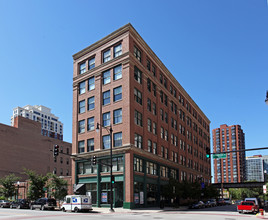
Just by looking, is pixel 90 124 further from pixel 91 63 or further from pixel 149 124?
pixel 91 63

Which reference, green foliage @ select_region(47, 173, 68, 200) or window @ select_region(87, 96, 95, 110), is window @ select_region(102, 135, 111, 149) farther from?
green foliage @ select_region(47, 173, 68, 200)

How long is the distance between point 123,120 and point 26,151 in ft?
181

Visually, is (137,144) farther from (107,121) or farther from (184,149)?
(184,149)

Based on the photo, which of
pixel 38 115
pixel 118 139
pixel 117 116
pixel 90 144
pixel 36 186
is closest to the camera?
pixel 118 139

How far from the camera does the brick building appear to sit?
83188mm

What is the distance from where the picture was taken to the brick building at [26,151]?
83.2m

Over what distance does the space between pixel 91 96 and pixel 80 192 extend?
51.2 feet

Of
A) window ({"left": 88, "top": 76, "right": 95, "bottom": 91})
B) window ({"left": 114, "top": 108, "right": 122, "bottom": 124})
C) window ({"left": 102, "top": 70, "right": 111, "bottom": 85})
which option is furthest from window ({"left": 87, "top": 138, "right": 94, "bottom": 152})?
window ({"left": 102, "top": 70, "right": 111, "bottom": 85})

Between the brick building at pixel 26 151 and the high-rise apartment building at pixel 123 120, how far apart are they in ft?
132

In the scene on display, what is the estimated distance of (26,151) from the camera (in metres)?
90.1

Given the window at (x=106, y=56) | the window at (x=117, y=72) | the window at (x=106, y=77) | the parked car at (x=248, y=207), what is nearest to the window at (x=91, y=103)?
the window at (x=106, y=77)

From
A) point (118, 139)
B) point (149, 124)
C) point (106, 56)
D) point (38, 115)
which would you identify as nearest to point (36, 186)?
point (118, 139)

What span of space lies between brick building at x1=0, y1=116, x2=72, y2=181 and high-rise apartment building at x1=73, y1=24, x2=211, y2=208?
40100 millimetres

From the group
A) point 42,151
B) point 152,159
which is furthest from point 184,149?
point 42,151
